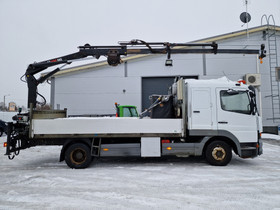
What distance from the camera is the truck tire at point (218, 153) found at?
5.71m

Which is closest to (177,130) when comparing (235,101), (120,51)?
(235,101)

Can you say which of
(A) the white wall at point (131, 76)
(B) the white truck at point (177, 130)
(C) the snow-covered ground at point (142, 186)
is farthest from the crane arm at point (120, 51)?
(A) the white wall at point (131, 76)

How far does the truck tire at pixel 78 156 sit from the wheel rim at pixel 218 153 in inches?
145

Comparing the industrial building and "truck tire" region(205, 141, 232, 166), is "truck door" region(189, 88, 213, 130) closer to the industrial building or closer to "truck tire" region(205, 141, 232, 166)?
"truck tire" region(205, 141, 232, 166)

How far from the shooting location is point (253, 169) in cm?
557

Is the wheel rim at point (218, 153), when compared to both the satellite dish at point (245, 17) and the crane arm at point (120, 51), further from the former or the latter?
the satellite dish at point (245, 17)

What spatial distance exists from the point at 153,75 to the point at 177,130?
886 cm

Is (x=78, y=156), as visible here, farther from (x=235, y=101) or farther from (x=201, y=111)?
(x=235, y=101)

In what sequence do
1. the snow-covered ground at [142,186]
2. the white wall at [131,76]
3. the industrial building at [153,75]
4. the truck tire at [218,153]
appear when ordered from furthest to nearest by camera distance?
1. the white wall at [131,76]
2. the industrial building at [153,75]
3. the truck tire at [218,153]
4. the snow-covered ground at [142,186]

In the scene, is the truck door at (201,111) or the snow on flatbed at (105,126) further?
the truck door at (201,111)

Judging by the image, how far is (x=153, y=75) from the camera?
1404 centimetres

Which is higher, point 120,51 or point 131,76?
point 131,76

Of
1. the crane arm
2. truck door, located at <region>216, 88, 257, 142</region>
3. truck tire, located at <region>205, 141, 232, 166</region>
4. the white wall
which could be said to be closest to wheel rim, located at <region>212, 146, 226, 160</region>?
truck tire, located at <region>205, 141, 232, 166</region>

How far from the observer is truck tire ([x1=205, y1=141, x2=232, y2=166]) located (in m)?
5.71
